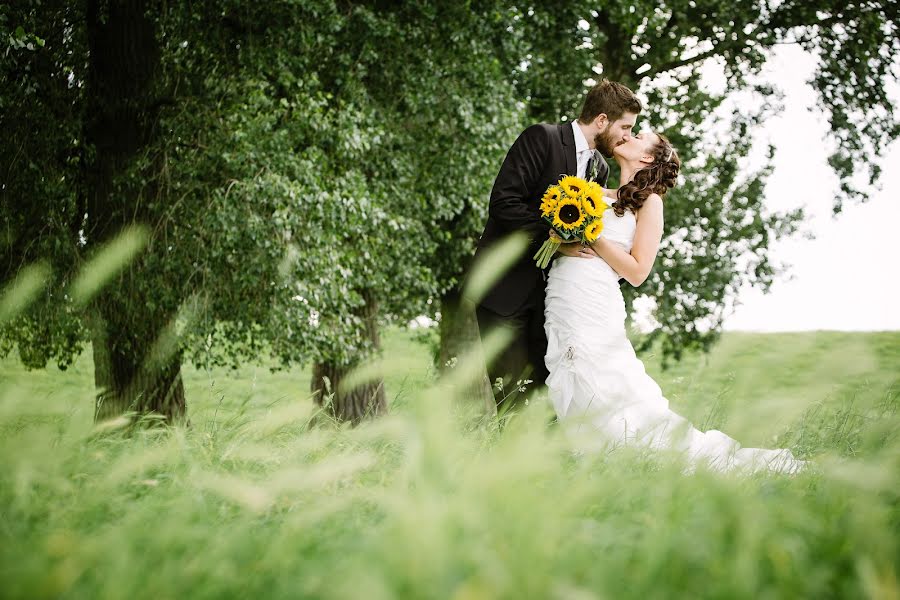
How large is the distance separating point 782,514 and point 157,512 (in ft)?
6.42

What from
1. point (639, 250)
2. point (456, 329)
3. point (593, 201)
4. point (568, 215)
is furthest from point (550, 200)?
point (456, 329)

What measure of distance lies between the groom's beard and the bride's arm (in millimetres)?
586

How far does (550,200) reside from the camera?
15.4 ft

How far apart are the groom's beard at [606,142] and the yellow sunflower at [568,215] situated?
34.3 inches

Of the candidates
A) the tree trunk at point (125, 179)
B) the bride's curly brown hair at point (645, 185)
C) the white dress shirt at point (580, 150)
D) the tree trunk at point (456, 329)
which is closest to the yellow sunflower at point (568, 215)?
the bride's curly brown hair at point (645, 185)

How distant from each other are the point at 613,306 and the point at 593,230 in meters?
0.55

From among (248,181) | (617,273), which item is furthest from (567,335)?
(248,181)

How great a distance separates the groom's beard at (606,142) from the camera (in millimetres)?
5184

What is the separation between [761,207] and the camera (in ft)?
41.5

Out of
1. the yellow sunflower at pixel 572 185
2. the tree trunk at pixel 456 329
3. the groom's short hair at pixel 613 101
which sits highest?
the groom's short hair at pixel 613 101

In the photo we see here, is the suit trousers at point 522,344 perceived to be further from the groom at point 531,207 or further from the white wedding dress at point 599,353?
the white wedding dress at point 599,353

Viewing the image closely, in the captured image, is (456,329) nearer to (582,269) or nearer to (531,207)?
(531,207)

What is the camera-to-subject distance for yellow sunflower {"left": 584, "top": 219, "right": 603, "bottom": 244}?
182 inches

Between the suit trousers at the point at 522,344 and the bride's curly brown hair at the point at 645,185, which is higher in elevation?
the bride's curly brown hair at the point at 645,185
